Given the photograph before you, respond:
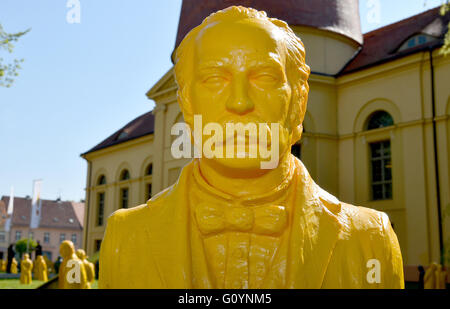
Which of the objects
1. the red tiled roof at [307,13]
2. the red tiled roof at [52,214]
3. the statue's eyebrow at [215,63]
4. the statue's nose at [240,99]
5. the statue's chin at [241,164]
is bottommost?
the statue's chin at [241,164]

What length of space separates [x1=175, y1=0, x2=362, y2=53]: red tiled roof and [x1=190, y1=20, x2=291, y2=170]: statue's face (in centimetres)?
2141

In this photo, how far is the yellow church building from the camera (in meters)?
22.0

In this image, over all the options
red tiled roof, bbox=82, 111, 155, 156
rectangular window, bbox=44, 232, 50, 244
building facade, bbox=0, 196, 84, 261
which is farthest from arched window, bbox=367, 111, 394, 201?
rectangular window, bbox=44, 232, 50, 244

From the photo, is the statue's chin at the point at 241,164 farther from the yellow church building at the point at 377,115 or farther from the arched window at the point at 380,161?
the arched window at the point at 380,161

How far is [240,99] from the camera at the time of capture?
2168 mm

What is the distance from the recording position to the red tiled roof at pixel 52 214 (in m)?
75.0

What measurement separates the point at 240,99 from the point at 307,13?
25.5m

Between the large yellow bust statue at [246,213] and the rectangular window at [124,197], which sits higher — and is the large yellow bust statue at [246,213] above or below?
below

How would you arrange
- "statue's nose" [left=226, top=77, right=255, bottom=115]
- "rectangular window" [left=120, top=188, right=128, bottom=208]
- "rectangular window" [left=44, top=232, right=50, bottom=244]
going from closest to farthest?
"statue's nose" [left=226, top=77, right=255, bottom=115] < "rectangular window" [left=120, top=188, right=128, bottom=208] < "rectangular window" [left=44, top=232, right=50, bottom=244]

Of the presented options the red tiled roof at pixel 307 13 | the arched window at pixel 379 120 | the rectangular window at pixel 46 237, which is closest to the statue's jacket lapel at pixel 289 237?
the red tiled roof at pixel 307 13

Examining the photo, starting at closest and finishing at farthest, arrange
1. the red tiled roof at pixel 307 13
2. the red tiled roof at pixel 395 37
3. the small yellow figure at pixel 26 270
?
the red tiled roof at pixel 307 13 → the red tiled roof at pixel 395 37 → the small yellow figure at pixel 26 270

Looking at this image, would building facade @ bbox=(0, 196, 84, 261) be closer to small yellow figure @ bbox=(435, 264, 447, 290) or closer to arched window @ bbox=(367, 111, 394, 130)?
arched window @ bbox=(367, 111, 394, 130)

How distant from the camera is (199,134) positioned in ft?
7.47
